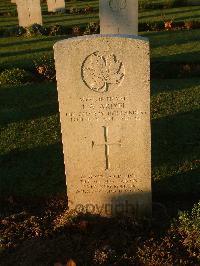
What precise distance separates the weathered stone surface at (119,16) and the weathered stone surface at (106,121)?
739 cm

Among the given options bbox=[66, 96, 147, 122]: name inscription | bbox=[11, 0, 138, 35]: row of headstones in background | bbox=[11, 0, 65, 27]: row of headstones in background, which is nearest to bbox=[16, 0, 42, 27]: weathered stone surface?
bbox=[11, 0, 65, 27]: row of headstones in background

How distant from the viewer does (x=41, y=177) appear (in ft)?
20.8

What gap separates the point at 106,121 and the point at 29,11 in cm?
1216

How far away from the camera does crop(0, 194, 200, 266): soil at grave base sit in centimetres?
464

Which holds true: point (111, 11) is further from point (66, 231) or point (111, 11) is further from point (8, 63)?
point (66, 231)

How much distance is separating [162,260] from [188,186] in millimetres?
1576

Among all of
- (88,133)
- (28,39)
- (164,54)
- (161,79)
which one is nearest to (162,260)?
(88,133)

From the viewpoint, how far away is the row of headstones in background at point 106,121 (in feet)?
14.9

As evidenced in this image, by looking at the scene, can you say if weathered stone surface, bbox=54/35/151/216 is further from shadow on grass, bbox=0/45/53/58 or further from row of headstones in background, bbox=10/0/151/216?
shadow on grass, bbox=0/45/53/58

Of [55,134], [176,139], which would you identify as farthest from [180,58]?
[55,134]

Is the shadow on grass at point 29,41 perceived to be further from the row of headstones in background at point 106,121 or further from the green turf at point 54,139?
the row of headstones in background at point 106,121

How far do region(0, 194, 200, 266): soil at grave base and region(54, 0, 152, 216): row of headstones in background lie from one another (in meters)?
0.24

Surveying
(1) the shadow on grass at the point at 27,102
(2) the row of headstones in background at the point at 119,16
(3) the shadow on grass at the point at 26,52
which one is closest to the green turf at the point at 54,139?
(1) the shadow on grass at the point at 27,102

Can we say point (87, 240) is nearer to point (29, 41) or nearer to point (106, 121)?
point (106, 121)
